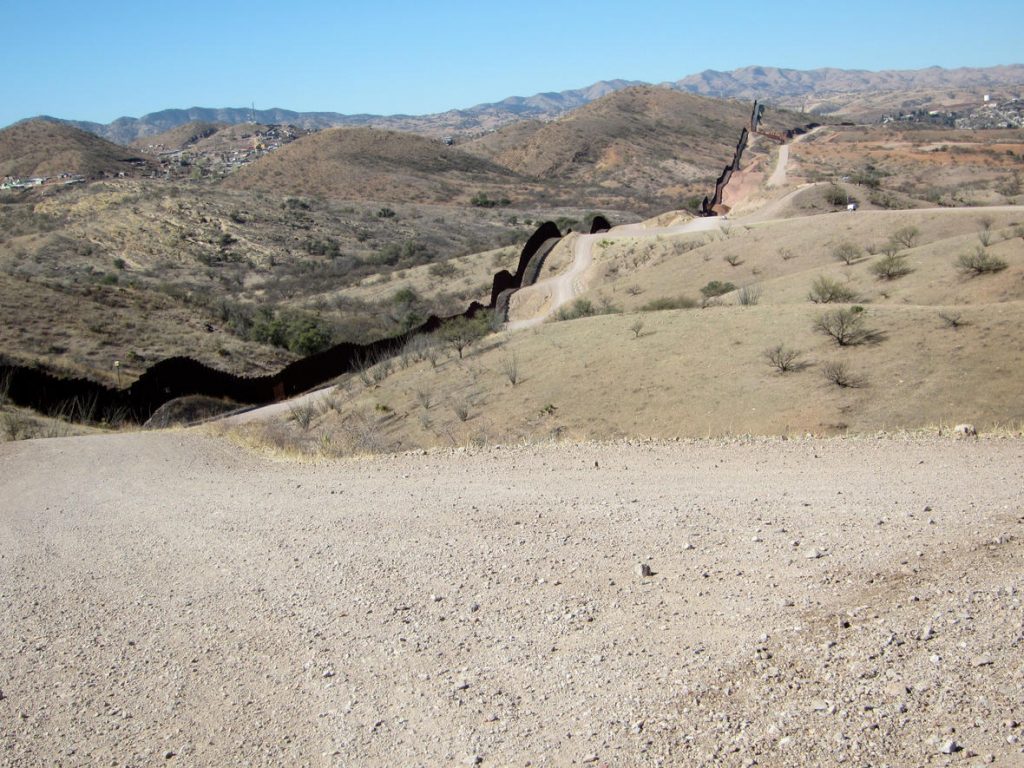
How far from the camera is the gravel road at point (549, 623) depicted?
→ 4371 mm

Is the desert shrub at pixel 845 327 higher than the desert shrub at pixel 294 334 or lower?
higher

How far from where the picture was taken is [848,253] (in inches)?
1124

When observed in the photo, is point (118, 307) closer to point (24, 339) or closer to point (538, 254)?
point (24, 339)

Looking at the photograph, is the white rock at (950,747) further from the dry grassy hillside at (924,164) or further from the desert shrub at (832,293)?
the dry grassy hillside at (924,164)

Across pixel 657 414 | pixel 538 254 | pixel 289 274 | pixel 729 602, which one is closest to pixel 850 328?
pixel 657 414

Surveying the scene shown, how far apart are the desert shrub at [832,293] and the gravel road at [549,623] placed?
13377mm

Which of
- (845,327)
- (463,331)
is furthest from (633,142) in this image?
(845,327)

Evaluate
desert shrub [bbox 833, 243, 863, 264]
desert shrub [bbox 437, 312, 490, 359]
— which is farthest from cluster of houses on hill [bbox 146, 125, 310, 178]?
desert shrub [bbox 833, 243, 863, 264]

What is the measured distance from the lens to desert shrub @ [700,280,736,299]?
29688 millimetres

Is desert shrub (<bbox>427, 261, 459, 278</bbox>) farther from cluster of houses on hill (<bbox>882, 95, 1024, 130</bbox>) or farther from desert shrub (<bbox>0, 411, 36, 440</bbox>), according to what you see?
cluster of houses on hill (<bbox>882, 95, 1024, 130</bbox>)

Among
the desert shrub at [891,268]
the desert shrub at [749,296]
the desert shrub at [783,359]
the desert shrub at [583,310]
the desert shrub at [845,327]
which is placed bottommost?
the desert shrub at [783,359]

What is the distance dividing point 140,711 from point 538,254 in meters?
43.9

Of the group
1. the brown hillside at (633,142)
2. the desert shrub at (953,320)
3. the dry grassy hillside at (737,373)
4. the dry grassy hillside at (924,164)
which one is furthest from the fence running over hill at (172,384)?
the brown hillside at (633,142)

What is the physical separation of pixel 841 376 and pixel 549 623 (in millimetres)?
11563
